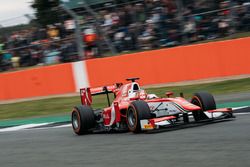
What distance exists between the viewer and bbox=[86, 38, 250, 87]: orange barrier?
629 inches

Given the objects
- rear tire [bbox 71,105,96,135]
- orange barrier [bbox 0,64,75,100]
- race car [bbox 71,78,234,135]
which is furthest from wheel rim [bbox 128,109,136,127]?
orange barrier [bbox 0,64,75,100]

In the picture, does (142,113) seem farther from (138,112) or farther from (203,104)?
(203,104)

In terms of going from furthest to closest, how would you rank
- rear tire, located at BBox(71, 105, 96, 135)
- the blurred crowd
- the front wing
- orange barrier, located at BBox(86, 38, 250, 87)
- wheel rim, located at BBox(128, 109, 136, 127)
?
the blurred crowd, orange barrier, located at BBox(86, 38, 250, 87), rear tire, located at BBox(71, 105, 96, 135), wheel rim, located at BBox(128, 109, 136, 127), the front wing

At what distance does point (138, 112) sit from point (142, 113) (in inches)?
2.6

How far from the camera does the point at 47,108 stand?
17.3m

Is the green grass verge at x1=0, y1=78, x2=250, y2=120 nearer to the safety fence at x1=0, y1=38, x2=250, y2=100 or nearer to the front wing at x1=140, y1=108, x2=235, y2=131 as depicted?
the safety fence at x1=0, y1=38, x2=250, y2=100

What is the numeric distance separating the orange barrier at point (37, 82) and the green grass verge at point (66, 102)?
571 mm

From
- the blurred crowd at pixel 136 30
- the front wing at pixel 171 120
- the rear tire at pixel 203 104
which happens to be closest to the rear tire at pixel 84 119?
the front wing at pixel 171 120

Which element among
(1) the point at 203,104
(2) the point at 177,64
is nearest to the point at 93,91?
(1) the point at 203,104

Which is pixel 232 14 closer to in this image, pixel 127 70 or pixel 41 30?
pixel 127 70

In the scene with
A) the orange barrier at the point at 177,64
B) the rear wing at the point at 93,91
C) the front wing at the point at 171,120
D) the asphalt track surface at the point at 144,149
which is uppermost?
the orange barrier at the point at 177,64

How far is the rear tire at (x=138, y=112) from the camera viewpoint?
838cm

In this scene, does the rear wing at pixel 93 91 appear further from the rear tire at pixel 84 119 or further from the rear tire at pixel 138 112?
the rear tire at pixel 138 112

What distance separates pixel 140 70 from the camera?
1759 centimetres
